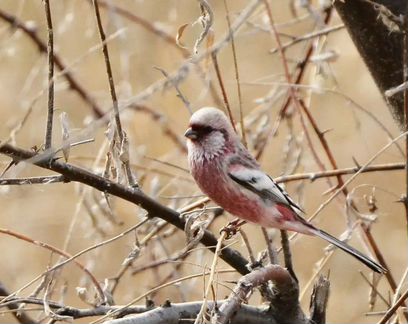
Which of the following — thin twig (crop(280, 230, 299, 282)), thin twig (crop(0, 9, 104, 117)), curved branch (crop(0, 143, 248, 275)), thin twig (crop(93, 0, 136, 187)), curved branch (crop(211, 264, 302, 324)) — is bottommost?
curved branch (crop(211, 264, 302, 324))

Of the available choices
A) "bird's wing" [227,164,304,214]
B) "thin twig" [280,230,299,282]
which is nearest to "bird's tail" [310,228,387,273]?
"bird's wing" [227,164,304,214]

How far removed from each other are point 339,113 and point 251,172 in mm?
3916

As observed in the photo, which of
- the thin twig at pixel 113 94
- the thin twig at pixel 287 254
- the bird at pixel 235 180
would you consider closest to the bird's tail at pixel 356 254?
the bird at pixel 235 180

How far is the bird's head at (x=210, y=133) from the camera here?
2.72 metres

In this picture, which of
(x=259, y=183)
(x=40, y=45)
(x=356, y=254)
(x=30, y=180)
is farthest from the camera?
(x=40, y=45)

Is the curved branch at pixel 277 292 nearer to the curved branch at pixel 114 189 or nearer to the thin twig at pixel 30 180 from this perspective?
the curved branch at pixel 114 189

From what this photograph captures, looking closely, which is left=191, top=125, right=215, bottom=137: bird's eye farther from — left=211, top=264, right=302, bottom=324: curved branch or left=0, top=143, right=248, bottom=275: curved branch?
left=211, top=264, right=302, bottom=324: curved branch

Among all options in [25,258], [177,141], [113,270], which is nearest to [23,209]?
Answer: [25,258]

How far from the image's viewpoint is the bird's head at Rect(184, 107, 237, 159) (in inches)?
107

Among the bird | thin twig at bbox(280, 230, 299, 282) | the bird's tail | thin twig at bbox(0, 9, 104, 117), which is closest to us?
thin twig at bbox(280, 230, 299, 282)

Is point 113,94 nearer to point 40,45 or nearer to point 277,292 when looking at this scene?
point 277,292

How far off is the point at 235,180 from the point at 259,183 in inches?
2.8

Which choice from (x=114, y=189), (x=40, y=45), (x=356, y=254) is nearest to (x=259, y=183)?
(x=356, y=254)

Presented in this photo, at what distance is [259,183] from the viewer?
2.75 m
